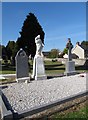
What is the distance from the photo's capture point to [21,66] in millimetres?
12758

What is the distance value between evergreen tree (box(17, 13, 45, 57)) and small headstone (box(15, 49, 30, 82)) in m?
19.7

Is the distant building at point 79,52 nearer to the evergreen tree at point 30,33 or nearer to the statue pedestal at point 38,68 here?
the evergreen tree at point 30,33

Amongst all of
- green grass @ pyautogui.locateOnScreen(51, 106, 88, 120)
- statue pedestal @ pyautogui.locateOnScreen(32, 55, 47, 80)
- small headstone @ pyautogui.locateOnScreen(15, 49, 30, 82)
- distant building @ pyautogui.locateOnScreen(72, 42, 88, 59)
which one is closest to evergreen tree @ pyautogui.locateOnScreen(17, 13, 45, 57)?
statue pedestal @ pyautogui.locateOnScreen(32, 55, 47, 80)

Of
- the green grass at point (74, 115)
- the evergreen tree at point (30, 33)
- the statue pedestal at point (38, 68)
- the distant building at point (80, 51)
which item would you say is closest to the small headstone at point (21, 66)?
the statue pedestal at point (38, 68)

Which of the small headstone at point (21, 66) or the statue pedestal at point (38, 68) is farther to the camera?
the statue pedestal at point (38, 68)

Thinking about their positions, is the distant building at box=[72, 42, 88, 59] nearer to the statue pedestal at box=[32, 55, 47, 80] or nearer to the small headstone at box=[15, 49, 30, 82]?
the statue pedestal at box=[32, 55, 47, 80]

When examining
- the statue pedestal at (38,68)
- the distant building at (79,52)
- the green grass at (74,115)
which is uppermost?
the distant building at (79,52)

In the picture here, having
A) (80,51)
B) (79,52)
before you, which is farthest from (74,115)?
(79,52)

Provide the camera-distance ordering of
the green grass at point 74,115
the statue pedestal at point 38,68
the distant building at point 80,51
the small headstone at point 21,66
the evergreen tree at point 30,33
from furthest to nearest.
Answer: the distant building at point 80,51 < the evergreen tree at point 30,33 < the statue pedestal at point 38,68 < the small headstone at point 21,66 < the green grass at point 74,115

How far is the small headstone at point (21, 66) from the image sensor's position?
12602mm

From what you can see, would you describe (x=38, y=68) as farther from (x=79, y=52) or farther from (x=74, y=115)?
(x=79, y=52)

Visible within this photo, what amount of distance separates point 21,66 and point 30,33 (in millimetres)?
21175

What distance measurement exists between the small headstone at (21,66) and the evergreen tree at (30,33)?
775 inches

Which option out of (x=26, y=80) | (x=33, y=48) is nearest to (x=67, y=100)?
(x=26, y=80)
